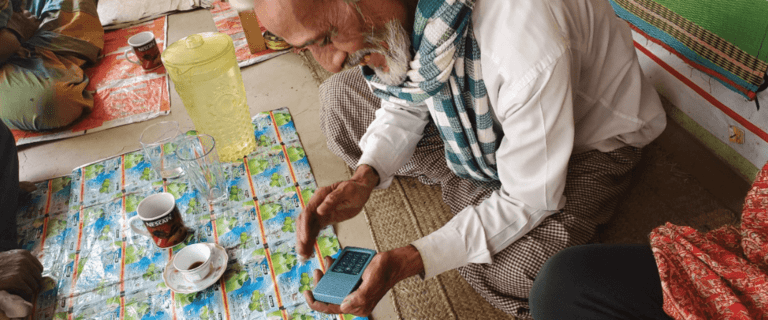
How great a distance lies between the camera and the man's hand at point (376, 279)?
2.97ft

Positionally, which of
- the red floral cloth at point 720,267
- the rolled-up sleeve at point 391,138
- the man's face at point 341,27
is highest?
the man's face at point 341,27

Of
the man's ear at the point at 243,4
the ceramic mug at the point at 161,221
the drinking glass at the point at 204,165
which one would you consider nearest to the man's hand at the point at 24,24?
the drinking glass at the point at 204,165

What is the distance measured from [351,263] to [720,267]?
0.63m

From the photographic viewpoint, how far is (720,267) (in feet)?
2.30

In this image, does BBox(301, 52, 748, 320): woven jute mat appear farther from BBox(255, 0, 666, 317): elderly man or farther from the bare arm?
the bare arm

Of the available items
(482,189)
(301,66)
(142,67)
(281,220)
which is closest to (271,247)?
(281,220)

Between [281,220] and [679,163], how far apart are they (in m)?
1.19

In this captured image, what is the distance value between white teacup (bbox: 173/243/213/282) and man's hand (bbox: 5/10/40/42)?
1.52m

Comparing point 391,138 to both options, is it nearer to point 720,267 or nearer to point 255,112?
point 720,267

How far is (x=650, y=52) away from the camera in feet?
4.73

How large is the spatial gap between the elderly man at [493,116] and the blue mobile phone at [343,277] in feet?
0.10

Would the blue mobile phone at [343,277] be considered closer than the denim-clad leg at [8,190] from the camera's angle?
Yes

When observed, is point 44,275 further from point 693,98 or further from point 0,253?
point 693,98

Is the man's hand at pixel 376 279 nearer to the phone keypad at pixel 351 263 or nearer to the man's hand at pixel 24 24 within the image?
the phone keypad at pixel 351 263
